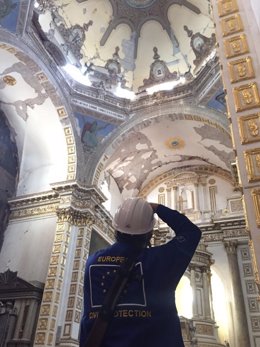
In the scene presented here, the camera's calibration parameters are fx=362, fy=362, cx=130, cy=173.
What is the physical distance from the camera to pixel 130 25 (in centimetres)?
1403

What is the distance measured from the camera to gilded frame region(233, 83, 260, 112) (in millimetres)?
4030

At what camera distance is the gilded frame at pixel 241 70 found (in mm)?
4242

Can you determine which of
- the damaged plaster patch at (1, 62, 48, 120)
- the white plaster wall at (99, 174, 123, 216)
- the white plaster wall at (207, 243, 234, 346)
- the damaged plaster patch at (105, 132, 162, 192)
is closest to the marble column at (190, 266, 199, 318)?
the white plaster wall at (207, 243, 234, 346)

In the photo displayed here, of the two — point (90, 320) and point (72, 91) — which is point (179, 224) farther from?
point (72, 91)

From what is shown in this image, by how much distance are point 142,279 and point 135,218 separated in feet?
0.98

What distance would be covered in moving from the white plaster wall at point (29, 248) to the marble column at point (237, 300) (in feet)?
20.1

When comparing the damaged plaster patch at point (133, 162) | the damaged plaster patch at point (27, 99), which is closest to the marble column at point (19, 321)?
the damaged plaster patch at point (133, 162)

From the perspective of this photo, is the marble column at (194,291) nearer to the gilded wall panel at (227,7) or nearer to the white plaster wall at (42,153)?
the white plaster wall at (42,153)

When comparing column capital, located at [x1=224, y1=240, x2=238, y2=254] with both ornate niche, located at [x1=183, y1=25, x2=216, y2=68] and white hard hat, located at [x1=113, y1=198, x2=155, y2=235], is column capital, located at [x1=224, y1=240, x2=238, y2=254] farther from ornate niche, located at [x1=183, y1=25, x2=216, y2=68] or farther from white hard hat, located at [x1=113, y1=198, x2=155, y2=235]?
white hard hat, located at [x1=113, y1=198, x2=155, y2=235]

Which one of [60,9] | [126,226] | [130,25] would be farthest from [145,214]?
[130,25]

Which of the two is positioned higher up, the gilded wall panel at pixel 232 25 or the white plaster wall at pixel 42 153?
the white plaster wall at pixel 42 153

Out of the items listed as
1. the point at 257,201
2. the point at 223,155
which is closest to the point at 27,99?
the point at 223,155

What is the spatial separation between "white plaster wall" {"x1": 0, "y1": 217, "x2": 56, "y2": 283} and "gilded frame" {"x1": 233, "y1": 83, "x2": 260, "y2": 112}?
7641 millimetres

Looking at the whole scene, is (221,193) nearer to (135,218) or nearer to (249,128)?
(249,128)
